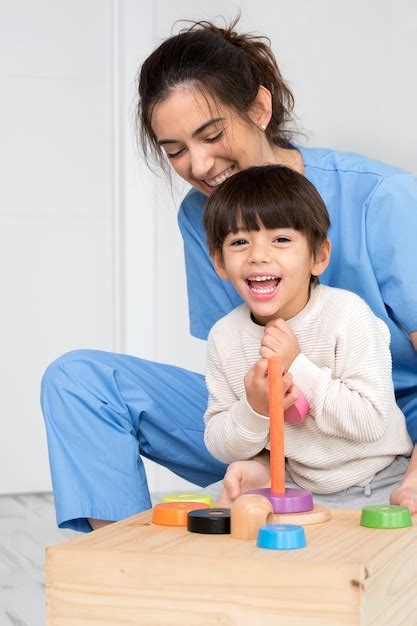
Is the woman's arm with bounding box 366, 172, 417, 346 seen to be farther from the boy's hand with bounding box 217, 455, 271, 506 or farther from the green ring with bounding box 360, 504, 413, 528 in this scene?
the green ring with bounding box 360, 504, 413, 528

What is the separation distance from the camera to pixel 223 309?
1567mm

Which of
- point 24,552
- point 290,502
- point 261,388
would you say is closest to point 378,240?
point 261,388

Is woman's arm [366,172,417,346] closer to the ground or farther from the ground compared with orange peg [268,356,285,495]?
farther from the ground

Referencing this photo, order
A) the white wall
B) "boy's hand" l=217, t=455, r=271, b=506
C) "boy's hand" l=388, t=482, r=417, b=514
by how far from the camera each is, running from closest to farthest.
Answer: "boy's hand" l=388, t=482, r=417, b=514 < "boy's hand" l=217, t=455, r=271, b=506 < the white wall

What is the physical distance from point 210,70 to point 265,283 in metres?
0.34

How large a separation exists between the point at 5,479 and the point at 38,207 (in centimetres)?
65

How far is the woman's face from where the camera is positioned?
1354 mm

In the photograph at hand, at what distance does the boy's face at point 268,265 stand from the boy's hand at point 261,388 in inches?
4.2

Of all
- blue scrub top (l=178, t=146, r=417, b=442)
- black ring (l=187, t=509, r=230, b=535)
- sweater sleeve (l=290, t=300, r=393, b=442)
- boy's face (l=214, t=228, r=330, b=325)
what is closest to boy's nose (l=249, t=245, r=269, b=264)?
boy's face (l=214, t=228, r=330, b=325)

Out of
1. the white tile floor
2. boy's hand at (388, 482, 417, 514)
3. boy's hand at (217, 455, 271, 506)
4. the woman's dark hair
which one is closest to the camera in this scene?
boy's hand at (388, 482, 417, 514)

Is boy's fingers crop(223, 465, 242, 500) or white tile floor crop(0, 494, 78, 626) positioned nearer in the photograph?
boy's fingers crop(223, 465, 242, 500)

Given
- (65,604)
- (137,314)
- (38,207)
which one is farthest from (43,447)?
(65,604)

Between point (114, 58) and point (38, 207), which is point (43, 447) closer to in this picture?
point (38, 207)

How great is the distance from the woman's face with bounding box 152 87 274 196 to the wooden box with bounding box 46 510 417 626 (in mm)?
574
